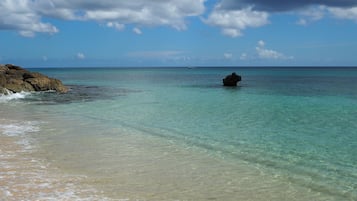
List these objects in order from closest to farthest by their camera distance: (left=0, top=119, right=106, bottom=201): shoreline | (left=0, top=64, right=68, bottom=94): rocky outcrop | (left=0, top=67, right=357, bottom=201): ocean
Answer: (left=0, top=119, right=106, bottom=201): shoreline < (left=0, top=67, right=357, bottom=201): ocean < (left=0, top=64, right=68, bottom=94): rocky outcrop

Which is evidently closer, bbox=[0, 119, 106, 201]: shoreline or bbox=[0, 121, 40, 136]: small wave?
bbox=[0, 119, 106, 201]: shoreline

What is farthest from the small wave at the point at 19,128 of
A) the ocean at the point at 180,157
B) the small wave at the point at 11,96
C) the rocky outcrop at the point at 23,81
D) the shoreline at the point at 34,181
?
the rocky outcrop at the point at 23,81

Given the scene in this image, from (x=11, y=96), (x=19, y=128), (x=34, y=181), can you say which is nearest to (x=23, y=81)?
(x=11, y=96)

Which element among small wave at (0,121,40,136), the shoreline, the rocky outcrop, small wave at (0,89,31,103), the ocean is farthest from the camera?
the rocky outcrop

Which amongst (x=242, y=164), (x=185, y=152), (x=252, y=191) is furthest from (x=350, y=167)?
(x=185, y=152)

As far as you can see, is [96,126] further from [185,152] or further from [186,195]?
[186,195]

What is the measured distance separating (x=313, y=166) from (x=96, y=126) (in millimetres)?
11621

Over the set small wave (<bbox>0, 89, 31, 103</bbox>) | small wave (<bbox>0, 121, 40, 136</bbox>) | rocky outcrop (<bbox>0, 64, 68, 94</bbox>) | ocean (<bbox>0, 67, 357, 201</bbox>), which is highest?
rocky outcrop (<bbox>0, 64, 68, 94</bbox>)

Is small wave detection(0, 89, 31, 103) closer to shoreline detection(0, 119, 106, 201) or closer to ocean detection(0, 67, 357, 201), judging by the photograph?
ocean detection(0, 67, 357, 201)

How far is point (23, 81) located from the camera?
44969 millimetres

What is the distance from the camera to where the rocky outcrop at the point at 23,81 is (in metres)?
41.9

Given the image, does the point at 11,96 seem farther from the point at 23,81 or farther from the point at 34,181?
the point at 34,181

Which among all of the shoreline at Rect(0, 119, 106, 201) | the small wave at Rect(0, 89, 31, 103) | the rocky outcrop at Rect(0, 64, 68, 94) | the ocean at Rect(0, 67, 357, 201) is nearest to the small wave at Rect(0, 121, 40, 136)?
the ocean at Rect(0, 67, 357, 201)

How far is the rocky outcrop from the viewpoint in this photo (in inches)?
1651
